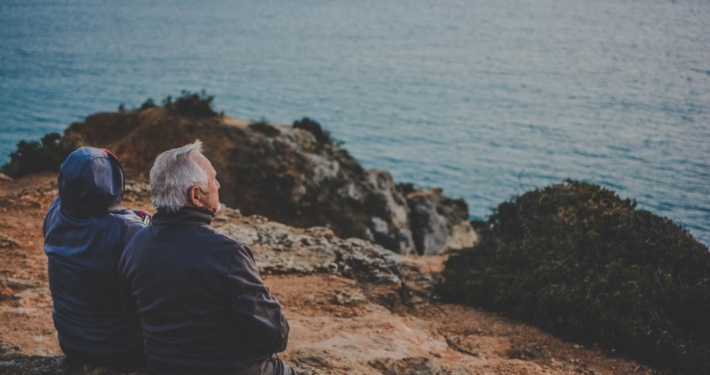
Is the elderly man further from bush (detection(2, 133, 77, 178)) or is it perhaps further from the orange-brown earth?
bush (detection(2, 133, 77, 178))

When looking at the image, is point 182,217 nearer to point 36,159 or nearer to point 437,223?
point 36,159

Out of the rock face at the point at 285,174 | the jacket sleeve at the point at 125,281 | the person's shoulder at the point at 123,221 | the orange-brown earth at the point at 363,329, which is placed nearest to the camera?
the jacket sleeve at the point at 125,281

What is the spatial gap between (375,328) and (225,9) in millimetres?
143211

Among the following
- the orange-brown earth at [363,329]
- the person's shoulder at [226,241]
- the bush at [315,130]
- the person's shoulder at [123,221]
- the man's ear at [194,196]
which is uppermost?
the man's ear at [194,196]

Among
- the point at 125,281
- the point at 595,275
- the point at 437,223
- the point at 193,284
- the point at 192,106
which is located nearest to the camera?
the point at 193,284

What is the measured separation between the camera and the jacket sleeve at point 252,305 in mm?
3297

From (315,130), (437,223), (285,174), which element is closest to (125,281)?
(285,174)

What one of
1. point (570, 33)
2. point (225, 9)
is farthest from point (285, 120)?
point (225, 9)

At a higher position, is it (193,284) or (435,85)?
(435,85)

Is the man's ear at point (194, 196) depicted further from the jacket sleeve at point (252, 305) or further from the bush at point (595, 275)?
the bush at point (595, 275)

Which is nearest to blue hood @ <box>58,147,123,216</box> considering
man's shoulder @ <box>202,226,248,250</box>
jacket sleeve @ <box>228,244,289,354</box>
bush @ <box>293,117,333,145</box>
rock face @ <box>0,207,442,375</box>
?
→ man's shoulder @ <box>202,226,248,250</box>

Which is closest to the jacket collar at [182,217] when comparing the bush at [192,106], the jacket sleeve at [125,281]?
the jacket sleeve at [125,281]

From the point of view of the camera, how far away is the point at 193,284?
10.8 feet

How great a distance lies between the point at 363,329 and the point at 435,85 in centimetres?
6553
